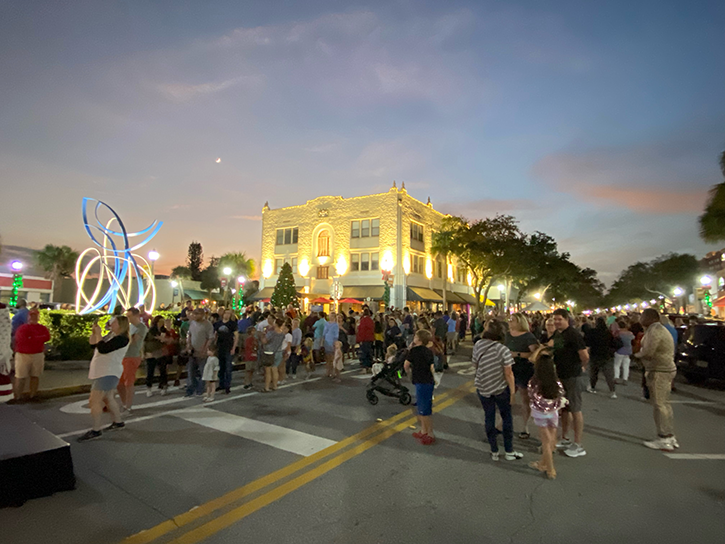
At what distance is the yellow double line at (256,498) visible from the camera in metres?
3.42

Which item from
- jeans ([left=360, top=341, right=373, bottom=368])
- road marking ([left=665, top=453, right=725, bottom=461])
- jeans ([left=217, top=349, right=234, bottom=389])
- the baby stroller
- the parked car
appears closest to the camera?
road marking ([left=665, top=453, right=725, bottom=461])

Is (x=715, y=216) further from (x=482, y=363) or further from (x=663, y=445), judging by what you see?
(x=482, y=363)

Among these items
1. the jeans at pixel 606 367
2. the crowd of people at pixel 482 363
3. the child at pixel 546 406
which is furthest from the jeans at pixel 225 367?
the jeans at pixel 606 367

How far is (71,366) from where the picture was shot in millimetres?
12125

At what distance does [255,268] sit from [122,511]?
258ft

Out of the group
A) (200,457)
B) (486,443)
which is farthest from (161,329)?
(486,443)

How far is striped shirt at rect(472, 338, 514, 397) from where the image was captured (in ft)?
17.1

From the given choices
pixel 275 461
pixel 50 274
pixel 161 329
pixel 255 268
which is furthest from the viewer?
pixel 255 268

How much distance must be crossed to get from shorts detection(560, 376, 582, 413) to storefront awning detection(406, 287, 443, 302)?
2824cm

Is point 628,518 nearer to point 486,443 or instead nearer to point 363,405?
point 486,443

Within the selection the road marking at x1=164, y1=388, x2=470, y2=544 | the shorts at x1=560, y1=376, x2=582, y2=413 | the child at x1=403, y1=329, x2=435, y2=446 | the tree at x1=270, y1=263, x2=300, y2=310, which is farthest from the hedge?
the tree at x1=270, y1=263, x2=300, y2=310

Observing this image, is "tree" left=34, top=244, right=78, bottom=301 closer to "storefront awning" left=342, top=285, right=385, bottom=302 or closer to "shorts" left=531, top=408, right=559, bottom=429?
"storefront awning" left=342, top=285, right=385, bottom=302

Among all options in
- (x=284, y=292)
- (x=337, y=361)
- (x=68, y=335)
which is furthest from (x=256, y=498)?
(x=284, y=292)

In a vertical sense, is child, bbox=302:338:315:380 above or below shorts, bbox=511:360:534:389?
below
